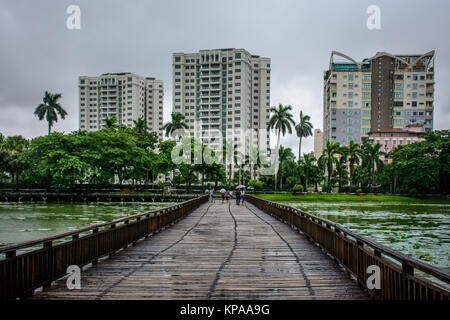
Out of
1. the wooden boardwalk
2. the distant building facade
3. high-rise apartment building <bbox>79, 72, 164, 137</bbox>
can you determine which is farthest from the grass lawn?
high-rise apartment building <bbox>79, 72, 164, 137</bbox>

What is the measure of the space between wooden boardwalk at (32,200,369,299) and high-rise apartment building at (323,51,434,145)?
3429 inches

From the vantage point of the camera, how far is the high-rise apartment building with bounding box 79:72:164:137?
450 feet

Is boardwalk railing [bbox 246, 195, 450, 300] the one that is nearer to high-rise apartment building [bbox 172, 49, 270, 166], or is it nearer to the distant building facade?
the distant building facade

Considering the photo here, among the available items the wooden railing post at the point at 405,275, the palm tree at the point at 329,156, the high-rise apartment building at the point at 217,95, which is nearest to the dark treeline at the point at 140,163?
the palm tree at the point at 329,156

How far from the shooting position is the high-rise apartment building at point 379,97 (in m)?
91.2

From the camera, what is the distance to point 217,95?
108m

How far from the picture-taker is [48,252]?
5699mm

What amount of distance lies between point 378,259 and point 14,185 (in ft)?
248

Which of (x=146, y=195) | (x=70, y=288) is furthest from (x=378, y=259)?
(x=146, y=195)

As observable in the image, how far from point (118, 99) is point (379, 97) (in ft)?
303

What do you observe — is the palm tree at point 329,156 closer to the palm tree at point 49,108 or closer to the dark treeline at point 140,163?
the dark treeline at point 140,163

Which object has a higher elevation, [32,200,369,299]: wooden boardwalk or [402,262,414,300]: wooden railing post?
[402,262,414,300]: wooden railing post

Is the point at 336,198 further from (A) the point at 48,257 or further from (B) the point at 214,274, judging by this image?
(A) the point at 48,257
